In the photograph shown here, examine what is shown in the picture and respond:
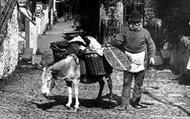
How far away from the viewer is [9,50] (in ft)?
53.8

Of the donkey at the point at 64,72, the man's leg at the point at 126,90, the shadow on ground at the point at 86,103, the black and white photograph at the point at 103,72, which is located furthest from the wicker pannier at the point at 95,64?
the shadow on ground at the point at 86,103

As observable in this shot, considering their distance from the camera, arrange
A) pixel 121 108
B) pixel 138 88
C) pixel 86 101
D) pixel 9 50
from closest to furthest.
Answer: pixel 121 108, pixel 138 88, pixel 86 101, pixel 9 50

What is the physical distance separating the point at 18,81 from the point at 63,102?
12.4ft

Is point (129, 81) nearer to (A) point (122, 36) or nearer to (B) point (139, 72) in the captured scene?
(B) point (139, 72)

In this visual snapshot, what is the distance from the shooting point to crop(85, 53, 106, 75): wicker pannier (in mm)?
10250

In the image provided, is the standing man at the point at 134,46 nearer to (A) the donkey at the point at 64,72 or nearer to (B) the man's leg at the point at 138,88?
(B) the man's leg at the point at 138,88

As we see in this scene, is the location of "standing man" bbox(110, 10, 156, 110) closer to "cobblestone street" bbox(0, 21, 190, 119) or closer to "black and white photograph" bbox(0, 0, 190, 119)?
"black and white photograph" bbox(0, 0, 190, 119)

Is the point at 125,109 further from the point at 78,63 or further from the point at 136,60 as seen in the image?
the point at 78,63

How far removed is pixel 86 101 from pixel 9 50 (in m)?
5.65

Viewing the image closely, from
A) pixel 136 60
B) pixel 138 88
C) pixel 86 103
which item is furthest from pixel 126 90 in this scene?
pixel 86 103

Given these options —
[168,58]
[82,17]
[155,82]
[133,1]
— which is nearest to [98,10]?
[82,17]

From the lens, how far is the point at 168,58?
1934 centimetres

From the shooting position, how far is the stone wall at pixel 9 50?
49.9 ft

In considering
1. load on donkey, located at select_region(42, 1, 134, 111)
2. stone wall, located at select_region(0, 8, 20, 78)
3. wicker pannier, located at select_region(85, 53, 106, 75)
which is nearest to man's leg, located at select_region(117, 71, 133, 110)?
load on donkey, located at select_region(42, 1, 134, 111)
